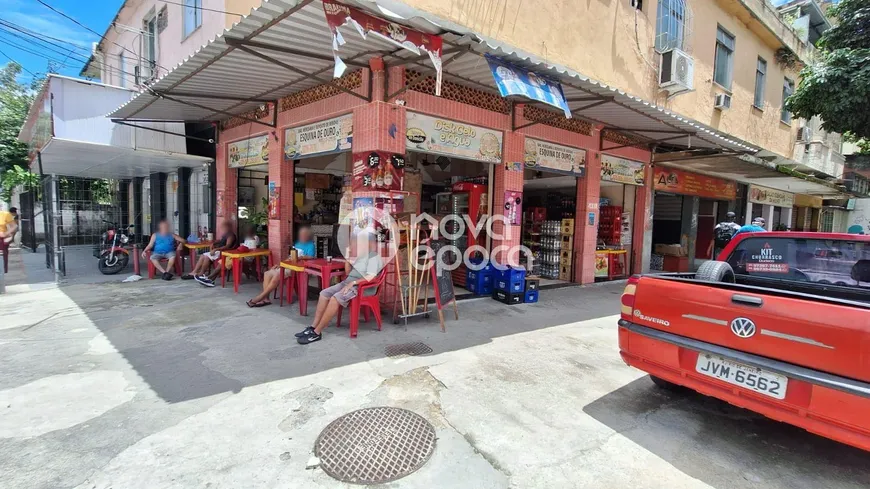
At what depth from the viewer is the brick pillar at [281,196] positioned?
24.7 feet

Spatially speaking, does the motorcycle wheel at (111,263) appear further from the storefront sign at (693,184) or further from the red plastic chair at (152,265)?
the storefront sign at (693,184)

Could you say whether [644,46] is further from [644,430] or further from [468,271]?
[644,430]

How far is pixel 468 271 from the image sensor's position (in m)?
7.50

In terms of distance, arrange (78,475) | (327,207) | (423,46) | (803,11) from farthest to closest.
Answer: (803,11)
(327,207)
(423,46)
(78,475)

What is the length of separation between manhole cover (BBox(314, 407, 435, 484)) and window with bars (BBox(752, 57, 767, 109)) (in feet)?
53.0

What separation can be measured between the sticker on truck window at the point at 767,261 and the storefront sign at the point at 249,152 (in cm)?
805

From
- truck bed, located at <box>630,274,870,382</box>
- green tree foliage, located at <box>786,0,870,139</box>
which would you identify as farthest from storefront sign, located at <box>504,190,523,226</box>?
green tree foliage, located at <box>786,0,870,139</box>

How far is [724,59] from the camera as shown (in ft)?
38.7

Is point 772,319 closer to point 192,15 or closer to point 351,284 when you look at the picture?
point 351,284

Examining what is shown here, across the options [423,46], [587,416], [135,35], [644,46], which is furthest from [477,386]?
[135,35]

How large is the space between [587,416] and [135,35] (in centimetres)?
1633

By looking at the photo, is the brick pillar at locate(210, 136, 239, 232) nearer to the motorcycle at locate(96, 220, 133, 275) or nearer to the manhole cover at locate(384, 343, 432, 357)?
the motorcycle at locate(96, 220, 133, 275)

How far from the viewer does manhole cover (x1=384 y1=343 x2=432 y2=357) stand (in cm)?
433

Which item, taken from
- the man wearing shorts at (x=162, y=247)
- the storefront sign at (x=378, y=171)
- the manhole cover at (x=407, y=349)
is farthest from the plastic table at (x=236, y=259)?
the manhole cover at (x=407, y=349)
